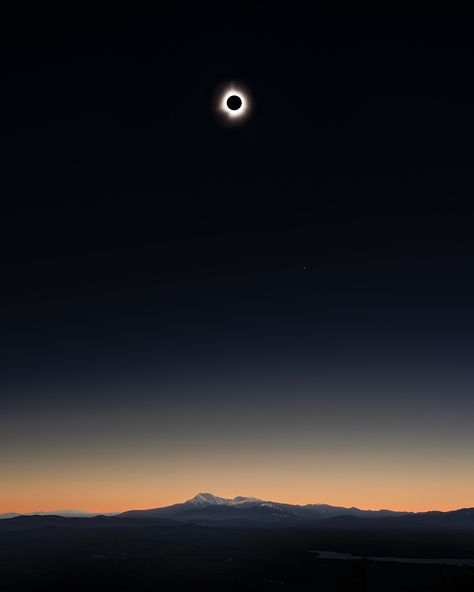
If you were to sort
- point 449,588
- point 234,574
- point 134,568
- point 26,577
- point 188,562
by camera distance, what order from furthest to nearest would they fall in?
point 188,562 < point 134,568 < point 26,577 < point 234,574 < point 449,588

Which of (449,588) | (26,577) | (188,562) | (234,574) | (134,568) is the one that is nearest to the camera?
(449,588)

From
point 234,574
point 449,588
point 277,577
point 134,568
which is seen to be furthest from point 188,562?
point 449,588

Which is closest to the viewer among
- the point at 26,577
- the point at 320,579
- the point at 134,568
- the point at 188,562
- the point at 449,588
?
the point at 449,588

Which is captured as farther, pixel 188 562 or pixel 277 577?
pixel 188 562

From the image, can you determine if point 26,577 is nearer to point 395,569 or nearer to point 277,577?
point 277,577

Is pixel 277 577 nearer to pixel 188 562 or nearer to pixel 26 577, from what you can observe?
pixel 188 562

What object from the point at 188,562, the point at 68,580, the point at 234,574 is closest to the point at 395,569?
the point at 234,574

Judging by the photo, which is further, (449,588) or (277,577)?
(277,577)

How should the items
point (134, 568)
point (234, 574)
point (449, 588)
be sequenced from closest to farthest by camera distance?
point (449, 588) < point (234, 574) < point (134, 568)

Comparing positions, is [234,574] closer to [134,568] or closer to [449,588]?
[134,568]
